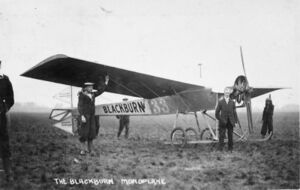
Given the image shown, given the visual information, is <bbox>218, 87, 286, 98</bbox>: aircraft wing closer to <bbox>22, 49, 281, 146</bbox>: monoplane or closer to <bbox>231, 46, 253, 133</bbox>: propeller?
<bbox>22, 49, 281, 146</bbox>: monoplane

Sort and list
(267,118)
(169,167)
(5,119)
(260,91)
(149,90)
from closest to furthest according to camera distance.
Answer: (5,119) → (169,167) → (260,91) → (149,90) → (267,118)

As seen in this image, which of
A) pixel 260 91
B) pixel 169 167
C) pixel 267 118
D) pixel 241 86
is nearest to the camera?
pixel 169 167

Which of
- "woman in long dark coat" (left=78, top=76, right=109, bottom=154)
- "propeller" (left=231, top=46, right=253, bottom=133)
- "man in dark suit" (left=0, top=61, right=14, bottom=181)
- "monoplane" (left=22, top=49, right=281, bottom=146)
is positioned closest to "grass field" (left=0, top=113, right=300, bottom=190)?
"man in dark suit" (left=0, top=61, right=14, bottom=181)

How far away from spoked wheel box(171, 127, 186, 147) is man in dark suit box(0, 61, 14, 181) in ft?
16.9

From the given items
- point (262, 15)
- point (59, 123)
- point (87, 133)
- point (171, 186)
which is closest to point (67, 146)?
point (87, 133)

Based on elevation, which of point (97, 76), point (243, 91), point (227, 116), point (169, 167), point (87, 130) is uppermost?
point (97, 76)

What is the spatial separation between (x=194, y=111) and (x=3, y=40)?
5.79m

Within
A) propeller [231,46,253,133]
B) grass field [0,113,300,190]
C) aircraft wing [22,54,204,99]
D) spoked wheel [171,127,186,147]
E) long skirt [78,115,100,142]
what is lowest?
grass field [0,113,300,190]

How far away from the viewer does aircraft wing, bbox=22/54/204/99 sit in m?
7.75

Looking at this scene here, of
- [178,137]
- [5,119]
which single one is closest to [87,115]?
[5,119]

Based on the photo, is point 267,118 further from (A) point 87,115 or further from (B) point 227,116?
(A) point 87,115

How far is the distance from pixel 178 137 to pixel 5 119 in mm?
5465

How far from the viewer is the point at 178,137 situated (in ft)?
34.1

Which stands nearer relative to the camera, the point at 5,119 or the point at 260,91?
the point at 5,119
